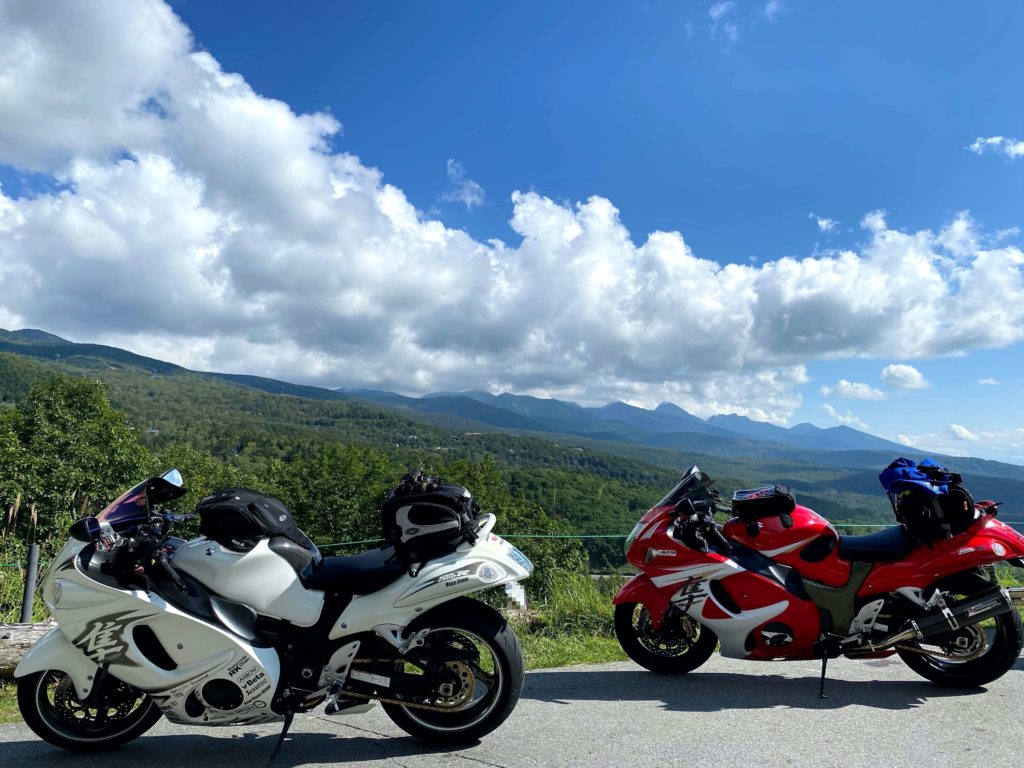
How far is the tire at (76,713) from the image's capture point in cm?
331

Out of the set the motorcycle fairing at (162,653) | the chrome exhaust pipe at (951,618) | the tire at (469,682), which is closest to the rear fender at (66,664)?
the motorcycle fairing at (162,653)

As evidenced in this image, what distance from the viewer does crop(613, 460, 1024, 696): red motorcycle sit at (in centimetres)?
438

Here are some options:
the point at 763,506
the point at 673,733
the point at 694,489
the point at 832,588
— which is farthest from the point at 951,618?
the point at 673,733

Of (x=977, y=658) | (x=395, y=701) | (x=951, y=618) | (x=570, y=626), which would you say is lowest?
(x=570, y=626)

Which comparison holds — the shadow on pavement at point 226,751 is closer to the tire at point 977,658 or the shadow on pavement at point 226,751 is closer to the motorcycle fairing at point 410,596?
the motorcycle fairing at point 410,596

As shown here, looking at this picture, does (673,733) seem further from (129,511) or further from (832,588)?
(129,511)

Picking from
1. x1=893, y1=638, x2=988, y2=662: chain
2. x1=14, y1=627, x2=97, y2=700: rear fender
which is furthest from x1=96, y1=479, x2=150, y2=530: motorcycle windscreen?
x1=893, y1=638, x2=988, y2=662: chain

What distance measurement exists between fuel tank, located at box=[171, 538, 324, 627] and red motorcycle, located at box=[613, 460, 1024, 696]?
97.5 inches

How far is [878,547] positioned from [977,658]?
887 millimetres

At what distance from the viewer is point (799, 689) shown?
4453mm

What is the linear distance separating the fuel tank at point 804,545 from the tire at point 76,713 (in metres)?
3.79

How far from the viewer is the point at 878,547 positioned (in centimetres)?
458

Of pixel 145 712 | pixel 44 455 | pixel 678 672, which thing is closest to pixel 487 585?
pixel 145 712

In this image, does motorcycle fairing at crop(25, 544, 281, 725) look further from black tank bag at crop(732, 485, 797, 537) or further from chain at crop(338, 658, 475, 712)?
black tank bag at crop(732, 485, 797, 537)
